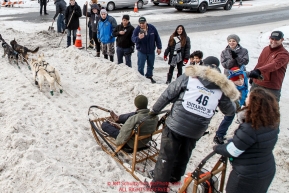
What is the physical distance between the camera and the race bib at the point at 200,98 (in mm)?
3456

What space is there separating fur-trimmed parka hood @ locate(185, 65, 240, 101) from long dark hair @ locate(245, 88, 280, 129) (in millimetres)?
512

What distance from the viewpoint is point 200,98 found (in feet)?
11.4

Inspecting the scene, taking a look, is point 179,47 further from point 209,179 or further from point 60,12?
point 60,12

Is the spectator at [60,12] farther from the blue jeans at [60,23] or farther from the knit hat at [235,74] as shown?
the knit hat at [235,74]

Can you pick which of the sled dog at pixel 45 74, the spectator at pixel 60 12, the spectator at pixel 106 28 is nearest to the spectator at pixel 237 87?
the sled dog at pixel 45 74

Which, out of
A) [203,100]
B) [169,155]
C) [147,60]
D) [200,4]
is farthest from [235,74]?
[200,4]

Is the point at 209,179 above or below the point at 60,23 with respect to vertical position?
below

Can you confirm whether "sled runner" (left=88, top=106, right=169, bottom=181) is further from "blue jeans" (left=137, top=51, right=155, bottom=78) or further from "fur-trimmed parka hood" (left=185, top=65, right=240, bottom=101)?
"blue jeans" (left=137, top=51, right=155, bottom=78)

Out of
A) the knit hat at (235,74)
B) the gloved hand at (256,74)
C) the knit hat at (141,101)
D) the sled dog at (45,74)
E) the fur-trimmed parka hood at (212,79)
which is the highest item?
the fur-trimmed parka hood at (212,79)

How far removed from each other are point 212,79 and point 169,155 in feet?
3.52

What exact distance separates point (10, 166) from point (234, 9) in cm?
1941

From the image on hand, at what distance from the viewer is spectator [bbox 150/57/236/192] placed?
344 centimetres

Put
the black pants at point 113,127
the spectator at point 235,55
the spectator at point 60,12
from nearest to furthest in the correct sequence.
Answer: the black pants at point 113,127 < the spectator at point 235,55 < the spectator at point 60,12

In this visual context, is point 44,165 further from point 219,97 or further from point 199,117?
point 219,97
